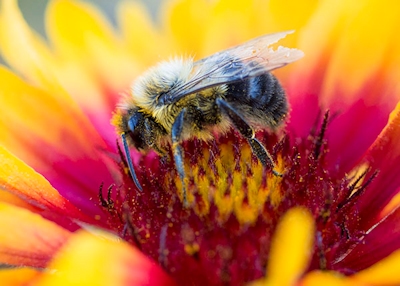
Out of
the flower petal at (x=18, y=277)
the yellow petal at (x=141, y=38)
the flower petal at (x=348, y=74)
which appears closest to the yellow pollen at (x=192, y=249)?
the flower petal at (x=18, y=277)

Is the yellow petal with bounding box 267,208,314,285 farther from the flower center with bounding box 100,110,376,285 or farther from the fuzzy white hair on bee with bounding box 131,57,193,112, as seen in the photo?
the fuzzy white hair on bee with bounding box 131,57,193,112

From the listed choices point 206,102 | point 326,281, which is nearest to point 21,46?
point 206,102

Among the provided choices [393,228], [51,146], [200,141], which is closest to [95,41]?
[51,146]

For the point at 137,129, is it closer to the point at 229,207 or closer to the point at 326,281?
the point at 229,207

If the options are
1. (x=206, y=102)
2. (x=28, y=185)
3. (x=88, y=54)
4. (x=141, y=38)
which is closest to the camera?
(x=28, y=185)

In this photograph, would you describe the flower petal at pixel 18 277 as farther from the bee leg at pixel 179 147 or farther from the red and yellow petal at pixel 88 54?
the red and yellow petal at pixel 88 54

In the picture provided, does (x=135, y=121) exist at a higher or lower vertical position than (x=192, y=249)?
higher

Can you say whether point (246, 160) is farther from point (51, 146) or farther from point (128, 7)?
point (128, 7)
